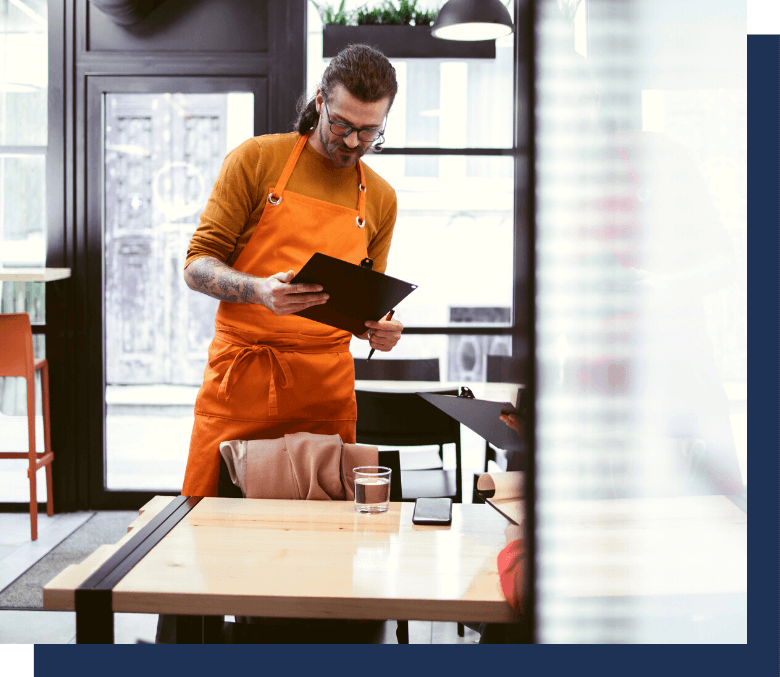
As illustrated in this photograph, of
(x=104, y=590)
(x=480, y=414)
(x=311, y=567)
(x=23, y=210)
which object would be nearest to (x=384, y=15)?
(x=23, y=210)

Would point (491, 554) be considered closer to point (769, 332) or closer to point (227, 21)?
point (769, 332)

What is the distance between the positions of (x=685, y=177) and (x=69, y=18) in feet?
13.8

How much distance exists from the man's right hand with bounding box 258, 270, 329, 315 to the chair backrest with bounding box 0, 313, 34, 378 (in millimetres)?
2347

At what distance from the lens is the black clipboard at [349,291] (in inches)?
56.6

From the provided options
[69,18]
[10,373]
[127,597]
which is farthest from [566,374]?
[69,18]

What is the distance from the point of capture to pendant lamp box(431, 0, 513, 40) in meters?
3.28

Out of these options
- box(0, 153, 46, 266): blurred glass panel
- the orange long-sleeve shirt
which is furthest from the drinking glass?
box(0, 153, 46, 266): blurred glass panel

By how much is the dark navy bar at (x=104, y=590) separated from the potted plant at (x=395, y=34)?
9.84 ft

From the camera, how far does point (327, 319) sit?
1650 millimetres

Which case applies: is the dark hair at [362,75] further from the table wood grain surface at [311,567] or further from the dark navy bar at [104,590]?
the dark navy bar at [104,590]

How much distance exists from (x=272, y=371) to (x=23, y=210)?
9.93 feet

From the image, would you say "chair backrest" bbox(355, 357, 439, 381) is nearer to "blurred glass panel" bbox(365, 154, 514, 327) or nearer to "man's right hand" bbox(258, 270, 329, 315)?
"blurred glass panel" bbox(365, 154, 514, 327)

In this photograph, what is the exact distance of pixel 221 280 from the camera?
1.66 m

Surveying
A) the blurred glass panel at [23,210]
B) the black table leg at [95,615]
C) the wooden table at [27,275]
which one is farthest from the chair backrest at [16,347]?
the black table leg at [95,615]
